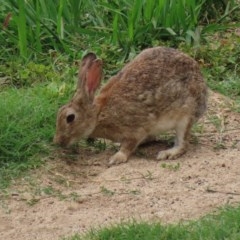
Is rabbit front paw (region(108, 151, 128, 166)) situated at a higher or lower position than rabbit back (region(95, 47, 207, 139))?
lower

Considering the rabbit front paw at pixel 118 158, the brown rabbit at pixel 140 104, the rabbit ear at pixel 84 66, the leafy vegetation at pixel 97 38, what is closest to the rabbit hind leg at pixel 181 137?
the brown rabbit at pixel 140 104

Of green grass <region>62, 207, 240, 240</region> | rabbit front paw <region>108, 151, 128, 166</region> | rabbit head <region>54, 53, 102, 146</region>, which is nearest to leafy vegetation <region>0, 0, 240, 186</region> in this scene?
rabbit head <region>54, 53, 102, 146</region>

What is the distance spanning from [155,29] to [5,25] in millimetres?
1381

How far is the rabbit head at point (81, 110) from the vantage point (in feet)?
22.1

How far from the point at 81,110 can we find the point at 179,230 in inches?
77.9

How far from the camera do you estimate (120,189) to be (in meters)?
6.16

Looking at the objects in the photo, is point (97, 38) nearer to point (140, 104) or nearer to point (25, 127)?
point (140, 104)

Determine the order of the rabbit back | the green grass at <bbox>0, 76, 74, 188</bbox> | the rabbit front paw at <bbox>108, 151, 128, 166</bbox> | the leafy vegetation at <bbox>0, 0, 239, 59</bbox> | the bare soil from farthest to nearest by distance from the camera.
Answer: the leafy vegetation at <bbox>0, 0, 239, 59</bbox> < the rabbit back < the rabbit front paw at <bbox>108, 151, 128, 166</bbox> < the green grass at <bbox>0, 76, 74, 188</bbox> < the bare soil

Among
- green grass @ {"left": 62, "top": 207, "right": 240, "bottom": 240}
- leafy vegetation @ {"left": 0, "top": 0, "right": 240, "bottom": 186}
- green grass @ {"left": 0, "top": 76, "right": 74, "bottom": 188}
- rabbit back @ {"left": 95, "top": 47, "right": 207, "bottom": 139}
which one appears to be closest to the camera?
green grass @ {"left": 62, "top": 207, "right": 240, "bottom": 240}

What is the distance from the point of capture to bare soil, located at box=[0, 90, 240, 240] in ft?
18.5

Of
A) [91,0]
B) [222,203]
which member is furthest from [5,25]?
[222,203]

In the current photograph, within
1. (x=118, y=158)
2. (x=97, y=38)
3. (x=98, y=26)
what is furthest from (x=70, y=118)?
(x=98, y=26)

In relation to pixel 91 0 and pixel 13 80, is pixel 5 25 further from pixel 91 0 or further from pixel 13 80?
pixel 91 0

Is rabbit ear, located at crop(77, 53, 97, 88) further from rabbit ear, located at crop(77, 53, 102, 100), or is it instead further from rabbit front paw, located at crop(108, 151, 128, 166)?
rabbit front paw, located at crop(108, 151, 128, 166)
